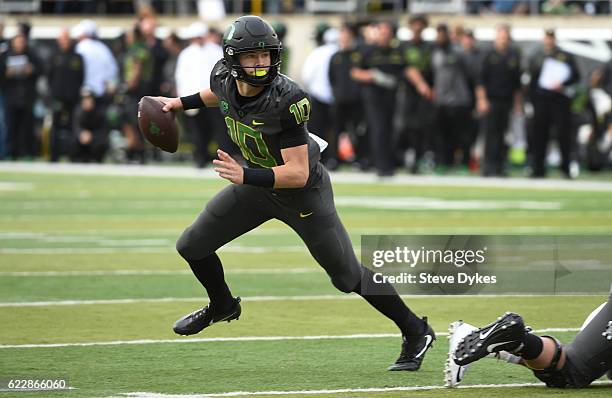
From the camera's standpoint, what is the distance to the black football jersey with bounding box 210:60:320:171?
671 centimetres

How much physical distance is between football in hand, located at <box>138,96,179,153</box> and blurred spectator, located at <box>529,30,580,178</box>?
41.8 ft

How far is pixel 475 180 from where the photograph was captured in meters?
19.8

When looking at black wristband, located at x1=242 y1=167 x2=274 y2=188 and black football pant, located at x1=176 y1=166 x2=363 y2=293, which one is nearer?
black wristband, located at x1=242 y1=167 x2=274 y2=188

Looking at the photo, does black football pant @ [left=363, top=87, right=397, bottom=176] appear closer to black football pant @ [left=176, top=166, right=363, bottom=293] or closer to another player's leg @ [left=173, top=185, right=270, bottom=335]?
another player's leg @ [left=173, top=185, right=270, bottom=335]

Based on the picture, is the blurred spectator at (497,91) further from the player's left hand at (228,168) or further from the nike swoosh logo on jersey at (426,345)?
the player's left hand at (228,168)

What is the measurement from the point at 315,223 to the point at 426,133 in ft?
48.3

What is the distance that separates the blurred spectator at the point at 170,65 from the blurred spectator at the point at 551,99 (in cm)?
598

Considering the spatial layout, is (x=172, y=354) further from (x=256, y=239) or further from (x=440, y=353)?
(x=256, y=239)

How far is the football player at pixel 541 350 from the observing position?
6102 mm

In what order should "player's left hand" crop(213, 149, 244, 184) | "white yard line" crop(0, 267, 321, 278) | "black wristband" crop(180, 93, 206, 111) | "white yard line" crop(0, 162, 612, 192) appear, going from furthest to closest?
"white yard line" crop(0, 162, 612, 192)
"white yard line" crop(0, 267, 321, 278)
"black wristband" crop(180, 93, 206, 111)
"player's left hand" crop(213, 149, 244, 184)

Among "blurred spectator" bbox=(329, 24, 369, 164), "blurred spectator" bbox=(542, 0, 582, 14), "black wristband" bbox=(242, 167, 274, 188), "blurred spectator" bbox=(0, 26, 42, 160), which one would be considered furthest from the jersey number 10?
"blurred spectator" bbox=(542, 0, 582, 14)

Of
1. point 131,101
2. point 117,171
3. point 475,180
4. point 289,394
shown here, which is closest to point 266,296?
point 289,394

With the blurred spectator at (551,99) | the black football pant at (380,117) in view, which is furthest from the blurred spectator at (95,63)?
the blurred spectator at (551,99)

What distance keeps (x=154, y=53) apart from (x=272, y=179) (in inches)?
658
